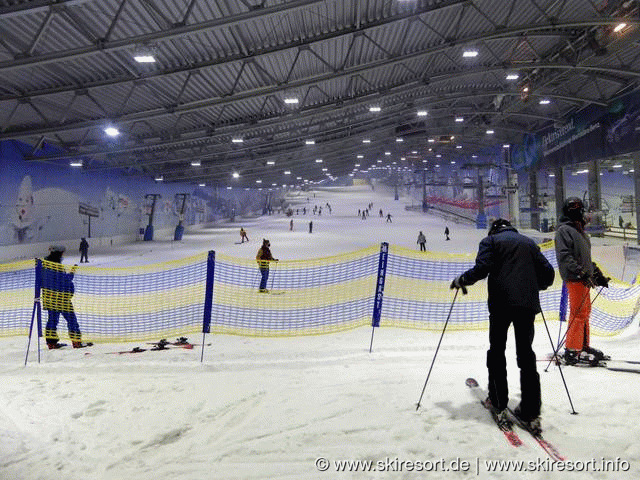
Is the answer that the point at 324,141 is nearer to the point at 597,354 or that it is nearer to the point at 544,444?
the point at 597,354

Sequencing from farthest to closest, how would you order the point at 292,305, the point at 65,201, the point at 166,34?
the point at 65,201, the point at 166,34, the point at 292,305

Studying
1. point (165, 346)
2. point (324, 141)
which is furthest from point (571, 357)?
point (324, 141)

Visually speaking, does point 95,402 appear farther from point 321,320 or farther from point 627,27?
point 627,27

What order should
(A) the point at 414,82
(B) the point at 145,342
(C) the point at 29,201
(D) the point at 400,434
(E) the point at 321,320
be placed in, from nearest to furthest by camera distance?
(D) the point at 400,434
(B) the point at 145,342
(E) the point at 321,320
(A) the point at 414,82
(C) the point at 29,201

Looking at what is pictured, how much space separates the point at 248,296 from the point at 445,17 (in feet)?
40.0

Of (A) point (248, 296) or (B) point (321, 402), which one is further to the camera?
(A) point (248, 296)

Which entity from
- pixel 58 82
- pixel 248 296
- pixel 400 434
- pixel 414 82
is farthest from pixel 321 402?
pixel 414 82

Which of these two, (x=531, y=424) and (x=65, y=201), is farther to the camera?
(x=65, y=201)

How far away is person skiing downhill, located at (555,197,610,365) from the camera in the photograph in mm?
4779

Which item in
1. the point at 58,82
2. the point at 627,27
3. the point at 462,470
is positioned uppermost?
the point at 627,27

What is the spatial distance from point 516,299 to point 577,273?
5.50 feet

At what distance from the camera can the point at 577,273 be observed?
4.68 metres

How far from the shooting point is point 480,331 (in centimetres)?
727
